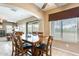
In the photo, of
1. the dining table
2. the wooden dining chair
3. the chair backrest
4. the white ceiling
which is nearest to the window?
the white ceiling

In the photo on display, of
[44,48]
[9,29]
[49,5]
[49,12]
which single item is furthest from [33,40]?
[49,5]

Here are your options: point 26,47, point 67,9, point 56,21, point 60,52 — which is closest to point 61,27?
point 56,21

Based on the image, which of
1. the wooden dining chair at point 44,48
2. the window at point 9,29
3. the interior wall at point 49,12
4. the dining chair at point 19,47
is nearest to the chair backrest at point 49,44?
the wooden dining chair at point 44,48

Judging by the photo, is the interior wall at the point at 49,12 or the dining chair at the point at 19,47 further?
the dining chair at the point at 19,47

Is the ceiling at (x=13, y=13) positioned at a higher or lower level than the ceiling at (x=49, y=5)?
lower

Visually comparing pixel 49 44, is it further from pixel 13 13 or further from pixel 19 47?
pixel 13 13

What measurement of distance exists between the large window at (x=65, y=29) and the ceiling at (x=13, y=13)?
0.57 metres

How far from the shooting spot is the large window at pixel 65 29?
1.91 metres

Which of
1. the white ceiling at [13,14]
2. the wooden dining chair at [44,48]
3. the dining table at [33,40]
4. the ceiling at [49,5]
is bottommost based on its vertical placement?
the wooden dining chair at [44,48]

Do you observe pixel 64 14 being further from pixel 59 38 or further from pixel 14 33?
pixel 14 33

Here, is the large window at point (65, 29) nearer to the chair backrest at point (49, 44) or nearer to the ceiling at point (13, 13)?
the chair backrest at point (49, 44)

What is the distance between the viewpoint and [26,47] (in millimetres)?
2053

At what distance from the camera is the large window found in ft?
6.25

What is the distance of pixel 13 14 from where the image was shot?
2018 mm
